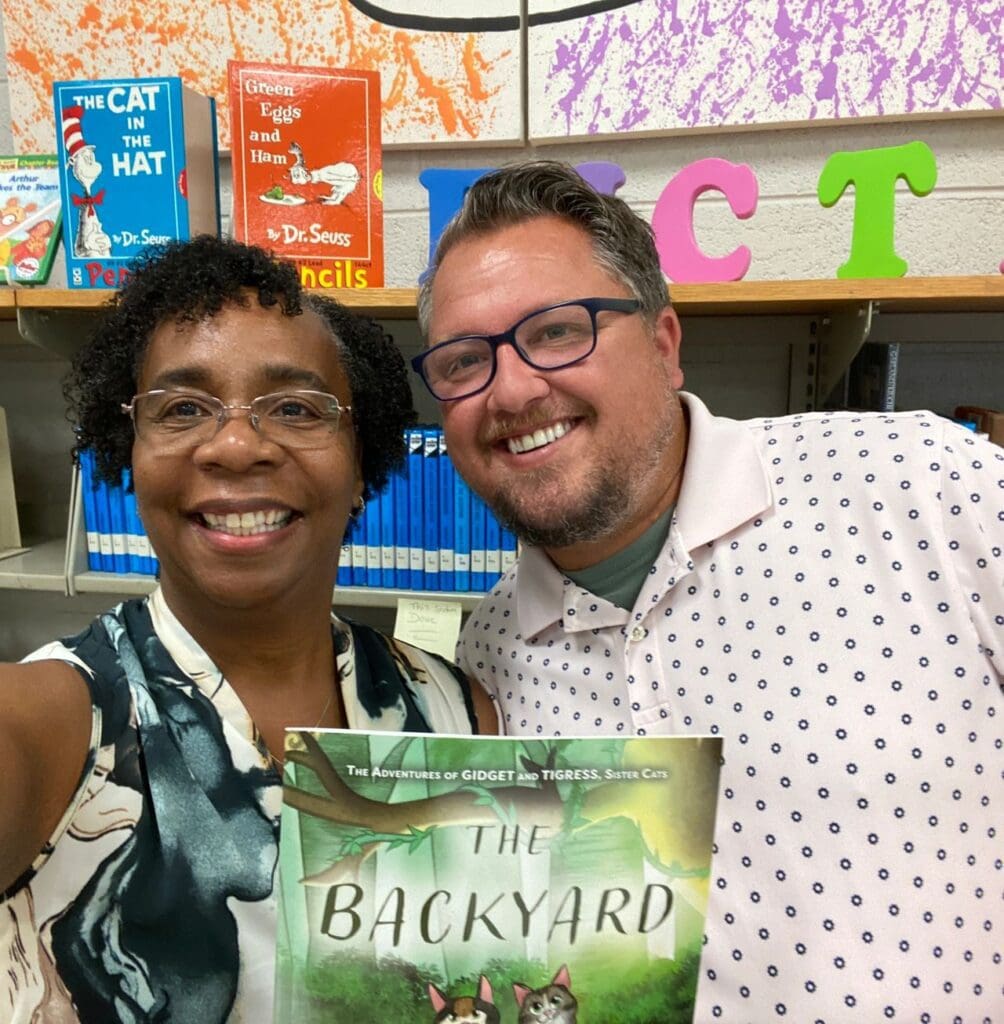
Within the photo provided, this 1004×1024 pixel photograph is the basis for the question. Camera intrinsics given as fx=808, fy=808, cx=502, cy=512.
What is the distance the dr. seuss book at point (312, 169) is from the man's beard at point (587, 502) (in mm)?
703

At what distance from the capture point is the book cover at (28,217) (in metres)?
1.71

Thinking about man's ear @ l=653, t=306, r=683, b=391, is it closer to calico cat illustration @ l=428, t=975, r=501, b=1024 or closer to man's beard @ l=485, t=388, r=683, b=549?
man's beard @ l=485, t=388, r=683, b=549

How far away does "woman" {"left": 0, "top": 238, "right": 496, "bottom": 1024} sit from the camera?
79 centimetres

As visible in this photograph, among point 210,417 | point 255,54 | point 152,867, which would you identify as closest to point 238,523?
point 210,417

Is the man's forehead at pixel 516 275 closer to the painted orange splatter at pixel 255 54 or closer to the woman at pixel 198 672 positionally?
the woman at pixel 198 672

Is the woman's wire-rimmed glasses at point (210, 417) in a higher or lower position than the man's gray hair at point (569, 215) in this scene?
lower

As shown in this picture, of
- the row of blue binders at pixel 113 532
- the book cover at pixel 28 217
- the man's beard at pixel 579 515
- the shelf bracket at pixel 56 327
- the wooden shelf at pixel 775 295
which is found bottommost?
the row of blue binders at pixel 113 532

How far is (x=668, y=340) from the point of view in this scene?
1.18m

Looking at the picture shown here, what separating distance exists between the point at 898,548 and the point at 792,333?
3.32ft

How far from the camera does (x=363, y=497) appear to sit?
1195 millimetres

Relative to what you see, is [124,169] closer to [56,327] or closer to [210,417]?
[56,327]

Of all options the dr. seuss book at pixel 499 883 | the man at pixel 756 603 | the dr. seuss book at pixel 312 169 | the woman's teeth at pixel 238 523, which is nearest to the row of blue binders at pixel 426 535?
the dr. seuss book at pixel 312 169

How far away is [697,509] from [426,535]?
2.43ft

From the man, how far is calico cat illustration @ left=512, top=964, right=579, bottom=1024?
370 millimetres
